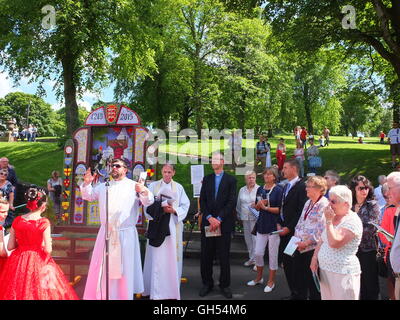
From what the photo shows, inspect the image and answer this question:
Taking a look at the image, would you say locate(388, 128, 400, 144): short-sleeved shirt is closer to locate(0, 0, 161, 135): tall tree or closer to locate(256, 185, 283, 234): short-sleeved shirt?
locate(256, 185, 283, 234): short-sleeved shirt

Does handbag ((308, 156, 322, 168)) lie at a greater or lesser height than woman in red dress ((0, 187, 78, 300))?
greater

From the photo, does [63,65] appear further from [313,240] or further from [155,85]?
[313,240]

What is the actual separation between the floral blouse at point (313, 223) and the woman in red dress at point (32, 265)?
120 inches

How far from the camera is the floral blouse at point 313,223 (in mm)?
4777

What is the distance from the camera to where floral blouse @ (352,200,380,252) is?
16.1ft

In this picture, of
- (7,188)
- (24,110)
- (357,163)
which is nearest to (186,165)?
(357,163)

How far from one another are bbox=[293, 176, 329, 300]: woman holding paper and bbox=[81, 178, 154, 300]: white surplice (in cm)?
213

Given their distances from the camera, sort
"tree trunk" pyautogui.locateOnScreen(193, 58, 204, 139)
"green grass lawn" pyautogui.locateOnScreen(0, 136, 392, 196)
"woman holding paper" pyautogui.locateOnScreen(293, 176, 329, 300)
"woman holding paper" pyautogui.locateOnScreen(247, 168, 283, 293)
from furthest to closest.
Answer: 1. "tree trunk" pyautogui.locateOnScreen(193, 58, 204, 139)
2. "green grass lawn" pyautogui.locateOnScreen(0, 136, 392, 196)
3. "woman holding paper" pyautogui.locateOnScreen(247, 168, 283, 293)
4. "woman holding paper" pyautogui.locateOnScreen(293, 176, 329, 300)

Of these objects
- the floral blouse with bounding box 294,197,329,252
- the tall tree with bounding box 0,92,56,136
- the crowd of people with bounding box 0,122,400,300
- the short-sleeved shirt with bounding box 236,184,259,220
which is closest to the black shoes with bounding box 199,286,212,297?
the crowd of people with bounding box 0,122,400,300

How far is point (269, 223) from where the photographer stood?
641 cm

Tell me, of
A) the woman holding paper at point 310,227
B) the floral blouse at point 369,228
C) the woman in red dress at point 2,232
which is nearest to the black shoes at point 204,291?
the woman holding paper at point 310,227

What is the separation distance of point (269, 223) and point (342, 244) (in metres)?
2.83

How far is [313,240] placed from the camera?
4.84 metres
